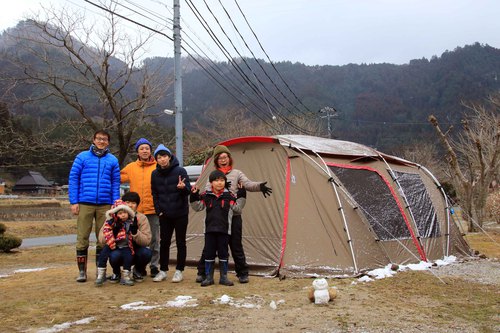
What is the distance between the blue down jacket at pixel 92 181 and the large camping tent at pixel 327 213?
193 cm

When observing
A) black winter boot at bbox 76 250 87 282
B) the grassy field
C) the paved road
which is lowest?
the paved road

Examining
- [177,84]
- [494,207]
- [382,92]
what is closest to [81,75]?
[177,84]

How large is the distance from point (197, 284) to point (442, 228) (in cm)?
454

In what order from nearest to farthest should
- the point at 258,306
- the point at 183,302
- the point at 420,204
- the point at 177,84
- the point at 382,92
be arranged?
the point at 258,306 → the point at 183,302 → the point at 420,204 → the point at 177,84 → the point at 382,92

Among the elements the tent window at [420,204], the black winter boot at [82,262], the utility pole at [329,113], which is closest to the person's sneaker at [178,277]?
the black winter boot at [82,262]

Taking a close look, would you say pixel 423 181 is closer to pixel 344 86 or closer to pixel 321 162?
pixel 321 162

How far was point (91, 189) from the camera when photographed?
5.51 m

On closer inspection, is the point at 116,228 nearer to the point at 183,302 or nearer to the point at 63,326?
the point at 183,302

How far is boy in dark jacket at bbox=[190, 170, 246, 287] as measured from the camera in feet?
18.1

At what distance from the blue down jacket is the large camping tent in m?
1.93

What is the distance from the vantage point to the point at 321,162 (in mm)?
6508

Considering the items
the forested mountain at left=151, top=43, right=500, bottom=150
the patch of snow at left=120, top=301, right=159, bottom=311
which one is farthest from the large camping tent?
the forested mountain at left=151, top=43, right=500, bottom=150

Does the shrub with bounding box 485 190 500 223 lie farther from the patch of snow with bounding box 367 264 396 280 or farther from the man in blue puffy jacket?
the man in blue puffy jacket

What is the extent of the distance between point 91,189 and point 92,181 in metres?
0.10
